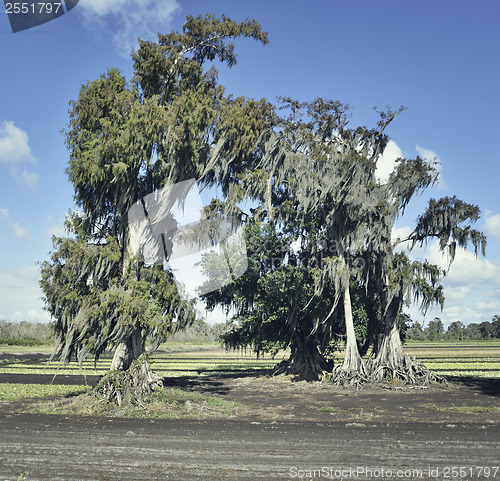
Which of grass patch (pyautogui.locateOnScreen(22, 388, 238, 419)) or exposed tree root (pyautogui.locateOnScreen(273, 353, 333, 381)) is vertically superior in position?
grass patch (pyautogui.locateOnScreen(22, 388, 238, 419))

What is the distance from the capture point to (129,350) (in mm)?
17594

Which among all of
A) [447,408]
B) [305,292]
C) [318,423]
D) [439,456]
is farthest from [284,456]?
[305,292]

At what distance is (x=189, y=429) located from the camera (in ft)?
41.4

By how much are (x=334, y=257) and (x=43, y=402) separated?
15929 millimetres

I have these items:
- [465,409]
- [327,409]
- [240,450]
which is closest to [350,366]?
[327,409]

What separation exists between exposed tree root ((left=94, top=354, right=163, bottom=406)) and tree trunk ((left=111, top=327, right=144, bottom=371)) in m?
0.44

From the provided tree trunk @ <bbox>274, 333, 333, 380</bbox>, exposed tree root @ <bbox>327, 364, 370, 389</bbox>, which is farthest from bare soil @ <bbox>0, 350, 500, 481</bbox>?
tree trunk @ <bbox>274, 333, 333, 380</bbox>

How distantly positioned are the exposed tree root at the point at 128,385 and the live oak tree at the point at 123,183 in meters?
0.29

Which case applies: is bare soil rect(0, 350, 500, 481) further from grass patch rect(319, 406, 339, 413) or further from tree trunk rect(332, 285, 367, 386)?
tree trunk rect(332, 285, 367, 386)

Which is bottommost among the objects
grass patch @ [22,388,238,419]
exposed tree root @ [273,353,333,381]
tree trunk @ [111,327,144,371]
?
exposed tree root @ [273,353,333,381]

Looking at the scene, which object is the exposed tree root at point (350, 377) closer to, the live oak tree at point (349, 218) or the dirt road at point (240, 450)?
the live oak tree at point (349, 218)

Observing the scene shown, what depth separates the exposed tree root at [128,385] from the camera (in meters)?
16.3

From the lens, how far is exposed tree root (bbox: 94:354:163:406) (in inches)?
640

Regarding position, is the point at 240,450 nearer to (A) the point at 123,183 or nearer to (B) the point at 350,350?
(A) the point at 123,183
